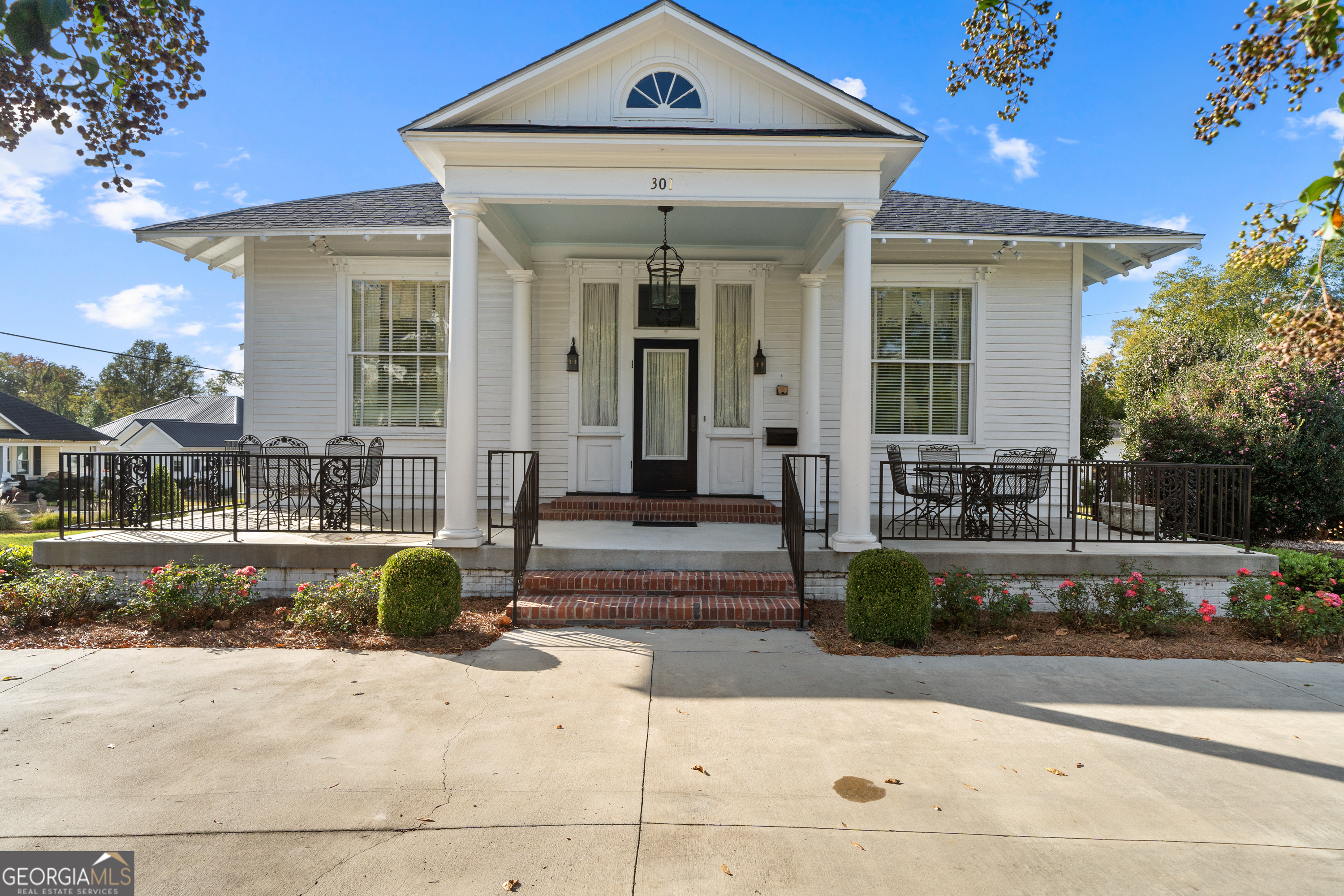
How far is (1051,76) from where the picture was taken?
3.85 m

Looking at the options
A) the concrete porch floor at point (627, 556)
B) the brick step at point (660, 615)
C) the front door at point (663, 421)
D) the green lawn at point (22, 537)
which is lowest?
the green lawn at point (22, 537)

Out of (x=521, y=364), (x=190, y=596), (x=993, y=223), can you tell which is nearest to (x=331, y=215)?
(x=521, y=364)

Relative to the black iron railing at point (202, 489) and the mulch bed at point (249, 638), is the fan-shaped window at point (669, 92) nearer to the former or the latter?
the black iron railing at point (202, 489)

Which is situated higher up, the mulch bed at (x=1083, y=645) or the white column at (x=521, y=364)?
Result: the white column at (x=521, y=364)

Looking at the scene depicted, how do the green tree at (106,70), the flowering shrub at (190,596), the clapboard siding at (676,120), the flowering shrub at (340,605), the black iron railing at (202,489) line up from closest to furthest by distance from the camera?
the green tree at (106,70), the flowering shrub at (340,605), the flowering shrub at (190,596), the clapboard siding at (676,120), the black iron railing at (202,489)

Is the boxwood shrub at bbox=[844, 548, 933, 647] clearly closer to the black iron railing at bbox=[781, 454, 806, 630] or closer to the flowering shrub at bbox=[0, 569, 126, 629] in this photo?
the black iron railing at bbox=[781, 454, 806, 630]

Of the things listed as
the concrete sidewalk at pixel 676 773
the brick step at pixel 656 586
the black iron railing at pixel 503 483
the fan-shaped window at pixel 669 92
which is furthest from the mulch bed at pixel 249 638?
the fan-shaped window at pixel 669 92

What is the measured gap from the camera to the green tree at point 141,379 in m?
45.5

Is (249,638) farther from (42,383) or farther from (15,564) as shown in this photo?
(42,383)

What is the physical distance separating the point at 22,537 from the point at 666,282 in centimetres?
1491

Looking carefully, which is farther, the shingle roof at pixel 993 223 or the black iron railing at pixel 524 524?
the shingle roof at pixel 993 223

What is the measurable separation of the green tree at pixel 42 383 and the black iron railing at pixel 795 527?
64.9m

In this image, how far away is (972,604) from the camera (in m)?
5.51

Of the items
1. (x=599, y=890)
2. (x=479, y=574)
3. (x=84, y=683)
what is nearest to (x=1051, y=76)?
(x=599, y=890)
